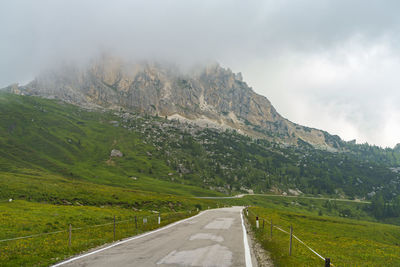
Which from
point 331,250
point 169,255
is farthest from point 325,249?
point 169,255

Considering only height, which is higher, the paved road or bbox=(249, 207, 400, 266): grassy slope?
the paved road

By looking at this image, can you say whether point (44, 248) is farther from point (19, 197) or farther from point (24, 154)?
point (24, 154)

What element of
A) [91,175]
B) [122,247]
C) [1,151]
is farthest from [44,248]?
[1,151]

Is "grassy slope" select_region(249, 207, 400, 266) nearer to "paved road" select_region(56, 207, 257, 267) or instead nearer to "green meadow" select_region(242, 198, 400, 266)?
"green meadow" select_region(242, 198, 400, 266)

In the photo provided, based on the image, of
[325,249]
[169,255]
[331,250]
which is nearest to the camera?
[169,255]

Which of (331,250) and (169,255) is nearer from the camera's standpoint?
(169,255)

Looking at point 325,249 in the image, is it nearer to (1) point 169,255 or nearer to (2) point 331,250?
(2) point 331,250

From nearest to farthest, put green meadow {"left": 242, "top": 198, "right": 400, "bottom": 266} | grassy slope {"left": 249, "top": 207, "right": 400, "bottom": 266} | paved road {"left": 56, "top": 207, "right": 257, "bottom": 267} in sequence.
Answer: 1. paved road {"left": 56, "top": 207, "right": 257, "bottom": 267}
2. grassy slope {"left": 249, "top": 207, "right": 400, "bottom": 266}
3. green meadow {"left": 242, "top": 198, "right": 400, "bottom": 266}

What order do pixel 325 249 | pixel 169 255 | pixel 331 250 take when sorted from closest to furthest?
pixel 169 255, pixel 325 249, pixel 331 250

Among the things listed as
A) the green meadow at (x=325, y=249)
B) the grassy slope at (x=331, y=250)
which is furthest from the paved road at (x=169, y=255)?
the green meadow at (x=325, y=249)

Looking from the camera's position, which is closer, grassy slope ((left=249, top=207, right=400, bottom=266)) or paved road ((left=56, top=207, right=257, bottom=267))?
paved road ((left=56, top=207, right=257, bottom=267))

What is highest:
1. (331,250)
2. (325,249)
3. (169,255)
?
(169,255)

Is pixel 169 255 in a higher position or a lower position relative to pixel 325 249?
higher

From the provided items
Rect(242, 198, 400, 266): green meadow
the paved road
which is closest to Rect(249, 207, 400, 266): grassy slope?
Rect(242, 198, 400, 266): green meadow
